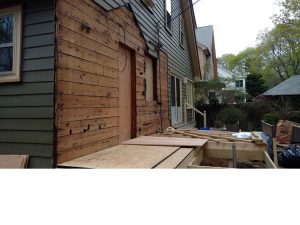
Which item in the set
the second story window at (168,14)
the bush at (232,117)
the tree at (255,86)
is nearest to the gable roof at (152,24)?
the second story window at (168,14)

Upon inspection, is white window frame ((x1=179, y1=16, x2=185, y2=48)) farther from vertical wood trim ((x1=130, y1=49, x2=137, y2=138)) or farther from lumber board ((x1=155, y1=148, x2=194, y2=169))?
lumber board ((x1=155, y1=148, x2=194, y2=169))

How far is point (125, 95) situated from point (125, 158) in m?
1.68

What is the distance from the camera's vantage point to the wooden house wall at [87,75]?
2.67m

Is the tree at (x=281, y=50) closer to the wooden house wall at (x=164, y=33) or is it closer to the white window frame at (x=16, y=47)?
the wooden house wall at (x=164, y=33)

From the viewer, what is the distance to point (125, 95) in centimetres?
440

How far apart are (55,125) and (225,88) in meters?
13.9

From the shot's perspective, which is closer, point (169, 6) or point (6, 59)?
point (6, 59)

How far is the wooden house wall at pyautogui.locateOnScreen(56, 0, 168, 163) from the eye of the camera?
267 cm

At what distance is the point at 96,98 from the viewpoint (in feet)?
10.8

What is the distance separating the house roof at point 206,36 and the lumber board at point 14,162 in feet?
59.4

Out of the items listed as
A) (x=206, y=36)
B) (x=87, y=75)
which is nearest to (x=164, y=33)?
(x=87, y=75)

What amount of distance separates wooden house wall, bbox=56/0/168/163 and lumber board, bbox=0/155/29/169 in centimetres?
36

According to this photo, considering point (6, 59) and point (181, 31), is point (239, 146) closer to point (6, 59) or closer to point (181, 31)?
point (6, 59)
